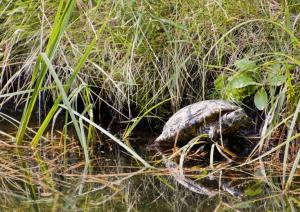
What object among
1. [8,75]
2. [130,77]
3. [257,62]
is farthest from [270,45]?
[8,75]

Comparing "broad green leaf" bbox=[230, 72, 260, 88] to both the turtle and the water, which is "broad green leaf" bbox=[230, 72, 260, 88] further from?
the water

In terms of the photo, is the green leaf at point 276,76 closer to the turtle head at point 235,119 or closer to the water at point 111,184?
the turtle head at point 235,119

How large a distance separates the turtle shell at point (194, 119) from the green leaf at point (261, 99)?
0.29 feet

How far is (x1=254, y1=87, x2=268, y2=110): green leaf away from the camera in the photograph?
8.16 feet

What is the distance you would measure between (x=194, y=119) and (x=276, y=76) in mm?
353

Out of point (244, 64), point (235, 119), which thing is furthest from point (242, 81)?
point (235, 119)

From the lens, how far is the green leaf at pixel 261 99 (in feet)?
8.16

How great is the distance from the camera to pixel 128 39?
2846 millimetres

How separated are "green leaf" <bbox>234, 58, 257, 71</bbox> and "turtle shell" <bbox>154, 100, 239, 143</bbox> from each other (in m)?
0.15

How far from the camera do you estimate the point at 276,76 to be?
2.46 metres

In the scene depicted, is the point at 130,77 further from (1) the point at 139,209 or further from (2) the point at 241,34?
(1) the point at 139,209

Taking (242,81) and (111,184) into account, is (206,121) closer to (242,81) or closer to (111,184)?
(242,81)

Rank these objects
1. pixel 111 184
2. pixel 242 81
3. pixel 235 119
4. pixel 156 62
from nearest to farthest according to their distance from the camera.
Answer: pixel 111 184 → pixel 235 119 → pixel 242 81 → pixel 156 62

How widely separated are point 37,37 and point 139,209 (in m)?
1.40
